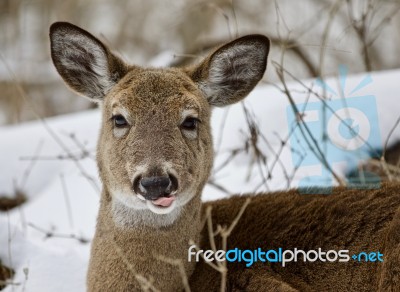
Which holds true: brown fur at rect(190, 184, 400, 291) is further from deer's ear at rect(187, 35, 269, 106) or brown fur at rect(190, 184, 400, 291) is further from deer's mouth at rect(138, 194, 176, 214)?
deer's ear at rect(187, 35, 269, 106)

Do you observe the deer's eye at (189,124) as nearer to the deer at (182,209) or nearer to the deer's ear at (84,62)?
the deer at (182,209)

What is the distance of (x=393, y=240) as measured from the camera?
4148mm

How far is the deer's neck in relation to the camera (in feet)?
13.6

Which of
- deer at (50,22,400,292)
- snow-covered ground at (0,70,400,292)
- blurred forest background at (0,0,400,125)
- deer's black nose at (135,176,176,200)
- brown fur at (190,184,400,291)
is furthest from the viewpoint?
blurred forest background at (0,0,400,125)

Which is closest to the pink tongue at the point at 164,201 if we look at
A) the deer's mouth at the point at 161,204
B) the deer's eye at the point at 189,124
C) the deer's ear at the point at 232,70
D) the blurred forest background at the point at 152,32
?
the deer's mouth at the point at 161,204

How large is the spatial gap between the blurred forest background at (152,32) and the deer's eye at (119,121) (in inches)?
192

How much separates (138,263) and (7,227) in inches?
71.7

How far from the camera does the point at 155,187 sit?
3742 millimetres

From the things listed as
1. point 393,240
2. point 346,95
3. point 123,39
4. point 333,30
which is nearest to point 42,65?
point 123,39

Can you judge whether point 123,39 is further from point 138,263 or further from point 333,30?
point 138,263

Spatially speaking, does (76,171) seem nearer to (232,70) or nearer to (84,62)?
(84,62)

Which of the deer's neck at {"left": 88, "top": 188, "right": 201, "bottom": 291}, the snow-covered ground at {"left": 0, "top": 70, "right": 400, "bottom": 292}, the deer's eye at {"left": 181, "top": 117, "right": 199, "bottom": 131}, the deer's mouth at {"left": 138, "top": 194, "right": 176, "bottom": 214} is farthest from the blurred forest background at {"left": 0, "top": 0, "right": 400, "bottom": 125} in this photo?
the deer's mouth at {"left": 138, "top": 194, "right": 176, "bottom": 214}

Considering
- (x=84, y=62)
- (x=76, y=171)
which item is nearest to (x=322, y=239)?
(x=84, y=62)

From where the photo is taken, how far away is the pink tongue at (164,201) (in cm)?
382
